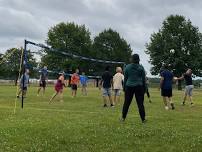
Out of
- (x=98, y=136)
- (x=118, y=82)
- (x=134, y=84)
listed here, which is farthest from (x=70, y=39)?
(x=98, y=136)

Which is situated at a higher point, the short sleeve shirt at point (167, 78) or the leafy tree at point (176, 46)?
the leafy tree at point (176, 46)

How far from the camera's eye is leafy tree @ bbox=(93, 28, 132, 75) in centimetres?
10469

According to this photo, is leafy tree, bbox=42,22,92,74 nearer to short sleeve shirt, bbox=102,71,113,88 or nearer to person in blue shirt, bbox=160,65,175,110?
short sleeve shirt, bbox=102,71,113,88

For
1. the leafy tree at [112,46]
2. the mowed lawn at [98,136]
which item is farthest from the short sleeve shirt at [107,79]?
the leafy tree at [112,46]

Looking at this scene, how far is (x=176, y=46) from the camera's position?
271 feet

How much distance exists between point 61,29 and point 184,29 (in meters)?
26.2

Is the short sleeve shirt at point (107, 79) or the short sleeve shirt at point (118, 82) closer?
the short sleeve shirt at point (107, 79)

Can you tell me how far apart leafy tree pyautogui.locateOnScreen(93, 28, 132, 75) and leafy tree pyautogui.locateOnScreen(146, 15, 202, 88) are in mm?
19550

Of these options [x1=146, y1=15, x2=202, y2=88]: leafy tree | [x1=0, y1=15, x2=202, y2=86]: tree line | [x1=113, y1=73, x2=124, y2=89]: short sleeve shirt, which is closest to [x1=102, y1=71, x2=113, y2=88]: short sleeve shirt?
[x1=113, y1=73, x2=124, y2=89]: short sleeve shirt

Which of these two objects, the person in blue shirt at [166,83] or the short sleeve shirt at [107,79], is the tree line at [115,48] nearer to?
the short sleeve shirt at [107,79]

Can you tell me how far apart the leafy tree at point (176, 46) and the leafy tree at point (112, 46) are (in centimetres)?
1955

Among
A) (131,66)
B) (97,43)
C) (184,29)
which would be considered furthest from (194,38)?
(131,66)

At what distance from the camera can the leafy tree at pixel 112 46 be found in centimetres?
10469

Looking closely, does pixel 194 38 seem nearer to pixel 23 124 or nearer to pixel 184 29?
→ pixel 184 29
